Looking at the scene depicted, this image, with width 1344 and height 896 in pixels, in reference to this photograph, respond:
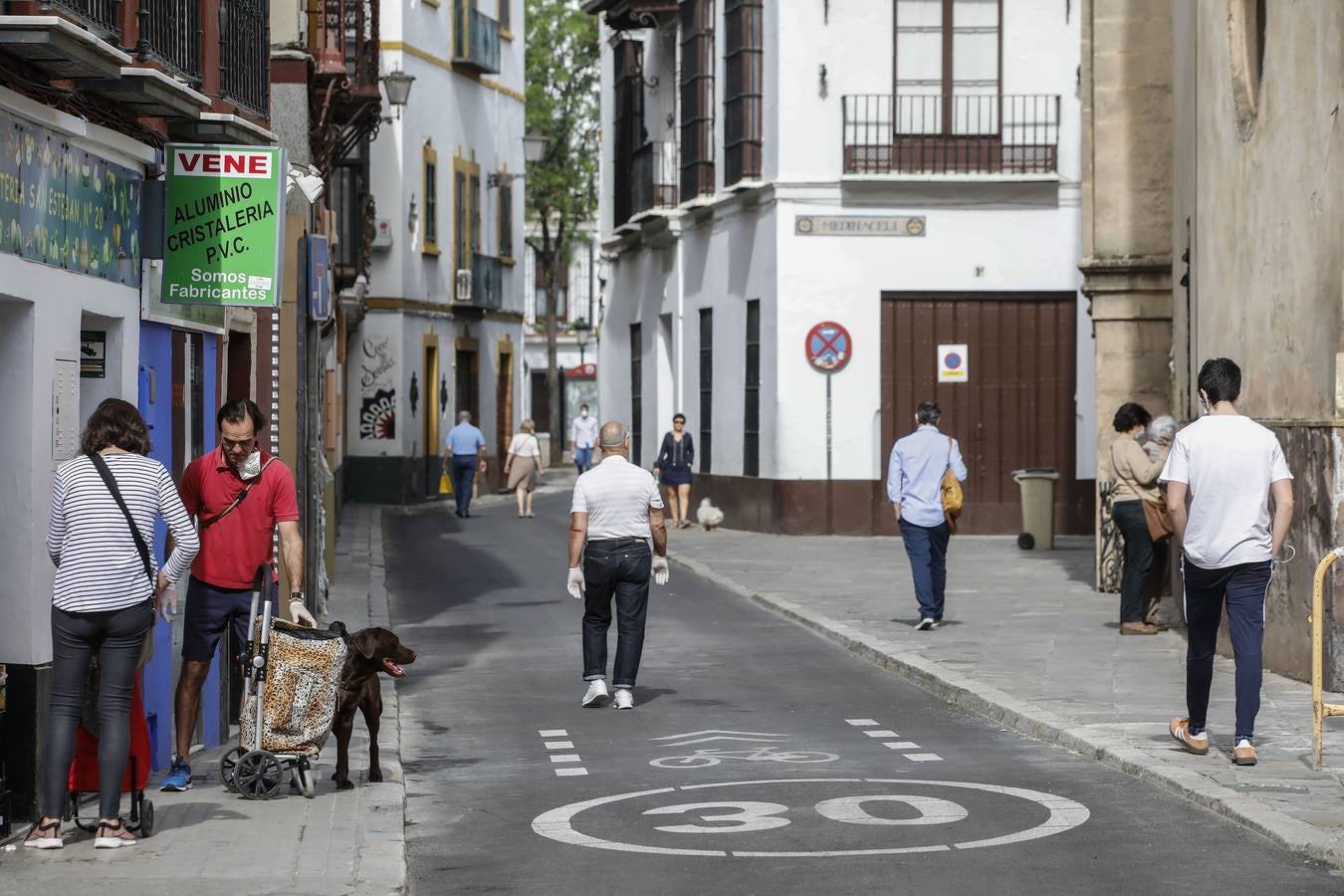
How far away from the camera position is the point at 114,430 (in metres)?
8.58

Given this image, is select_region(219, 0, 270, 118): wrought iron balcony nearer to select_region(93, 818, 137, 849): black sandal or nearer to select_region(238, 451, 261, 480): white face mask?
select_region(238, 451, 261, 480): white face mask

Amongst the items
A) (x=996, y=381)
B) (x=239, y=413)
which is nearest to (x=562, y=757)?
(x=239, y=413)

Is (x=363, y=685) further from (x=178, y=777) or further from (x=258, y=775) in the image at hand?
(x=178, y=777)

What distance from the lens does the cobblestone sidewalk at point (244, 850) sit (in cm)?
766

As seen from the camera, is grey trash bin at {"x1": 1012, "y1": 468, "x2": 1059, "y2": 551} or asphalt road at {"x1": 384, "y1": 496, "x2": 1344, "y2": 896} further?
grey trash bin at {"x1": 1012, "y1": 468, "x2": 1059, "y2": 551}

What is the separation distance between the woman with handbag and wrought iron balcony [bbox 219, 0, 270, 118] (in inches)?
279

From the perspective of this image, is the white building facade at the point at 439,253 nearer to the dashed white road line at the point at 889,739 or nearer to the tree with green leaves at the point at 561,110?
the tree with green leaves at the point at 561,110

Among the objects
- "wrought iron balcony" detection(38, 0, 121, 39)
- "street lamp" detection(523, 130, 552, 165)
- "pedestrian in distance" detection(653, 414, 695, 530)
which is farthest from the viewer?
"street lamp" detection(523, 130, 552, 165)

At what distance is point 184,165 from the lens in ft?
35.7

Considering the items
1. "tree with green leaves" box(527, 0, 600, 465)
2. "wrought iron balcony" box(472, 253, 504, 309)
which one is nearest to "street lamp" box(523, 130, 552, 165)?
"wrought iron balcony" box(472, 253, 504, 309)

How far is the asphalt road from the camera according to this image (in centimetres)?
796

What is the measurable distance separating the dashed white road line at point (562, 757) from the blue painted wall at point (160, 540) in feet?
5.73

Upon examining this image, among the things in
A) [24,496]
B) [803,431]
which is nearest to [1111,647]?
[24,496]

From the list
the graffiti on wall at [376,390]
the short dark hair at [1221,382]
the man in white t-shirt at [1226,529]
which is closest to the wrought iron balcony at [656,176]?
A: the graffiti on wall at [376,390]
